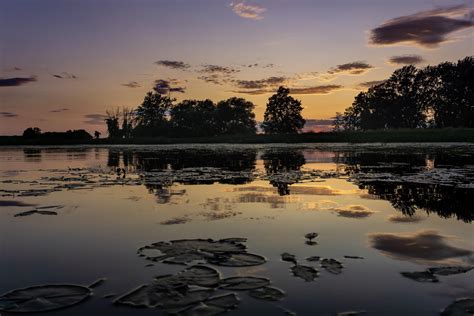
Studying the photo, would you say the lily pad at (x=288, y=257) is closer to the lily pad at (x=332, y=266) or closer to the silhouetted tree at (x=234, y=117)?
the lily pad at (x=332, y=266)

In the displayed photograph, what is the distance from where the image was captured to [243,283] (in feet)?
16.8

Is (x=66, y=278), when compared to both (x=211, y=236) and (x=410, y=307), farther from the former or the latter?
(x=410, y=307)

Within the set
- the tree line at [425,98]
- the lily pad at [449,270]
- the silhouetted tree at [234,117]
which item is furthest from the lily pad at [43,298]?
the silhouetted tree at [234,117]

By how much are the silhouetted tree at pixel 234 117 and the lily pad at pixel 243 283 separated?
107 m

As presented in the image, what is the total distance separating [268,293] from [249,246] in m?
2.09

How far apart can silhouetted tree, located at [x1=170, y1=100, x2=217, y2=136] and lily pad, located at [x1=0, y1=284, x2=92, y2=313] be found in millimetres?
99180

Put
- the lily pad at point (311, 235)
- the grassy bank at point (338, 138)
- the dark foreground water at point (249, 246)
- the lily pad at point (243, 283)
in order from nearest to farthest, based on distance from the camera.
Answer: the dark foreground water at point (249, 246), the lily pad at point (243, 283), the lily pad at point (311, 235), the grassy bank at point (338, 138)

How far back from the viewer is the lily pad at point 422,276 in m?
5.26

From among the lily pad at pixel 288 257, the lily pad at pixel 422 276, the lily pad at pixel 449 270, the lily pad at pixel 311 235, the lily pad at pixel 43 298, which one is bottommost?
the lily pad at pixel 43 298

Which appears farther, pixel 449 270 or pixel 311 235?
pixel 311 235

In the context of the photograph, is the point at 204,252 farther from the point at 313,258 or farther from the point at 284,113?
the point at 284,113

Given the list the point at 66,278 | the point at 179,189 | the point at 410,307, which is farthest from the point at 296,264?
the point at 179,189

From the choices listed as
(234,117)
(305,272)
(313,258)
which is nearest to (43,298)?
(305,272)

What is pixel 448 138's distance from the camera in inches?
2539
